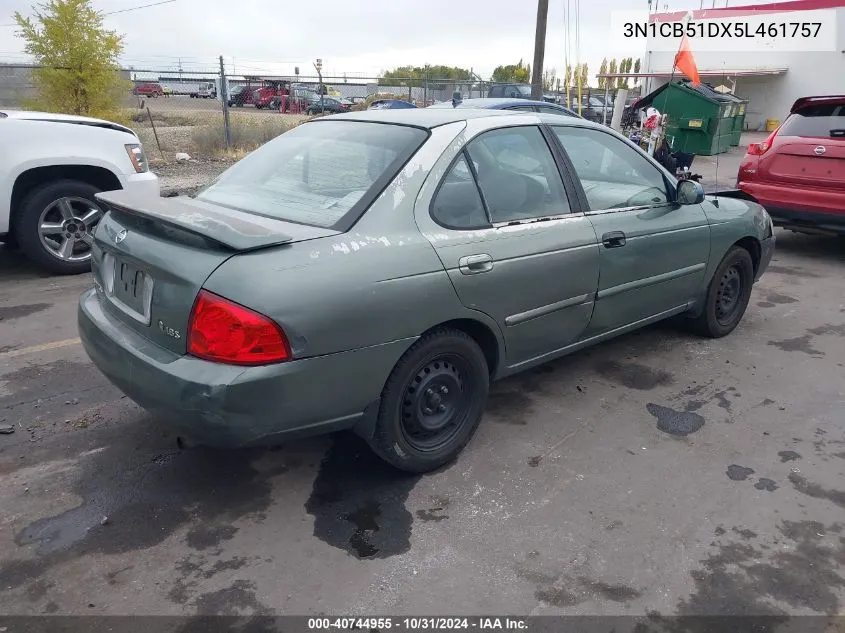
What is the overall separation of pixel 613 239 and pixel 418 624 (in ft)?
7.55

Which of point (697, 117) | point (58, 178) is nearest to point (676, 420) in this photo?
point (58, 178)

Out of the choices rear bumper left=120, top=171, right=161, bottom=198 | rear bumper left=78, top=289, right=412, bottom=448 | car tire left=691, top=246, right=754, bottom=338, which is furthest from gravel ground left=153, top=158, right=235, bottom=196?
rear bumper left=78, top=289, right=412, bottom=448

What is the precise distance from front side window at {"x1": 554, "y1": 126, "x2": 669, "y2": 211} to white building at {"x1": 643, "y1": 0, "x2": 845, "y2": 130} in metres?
26.5

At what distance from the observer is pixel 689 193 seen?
4.20 meters

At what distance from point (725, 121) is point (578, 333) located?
57.5ft

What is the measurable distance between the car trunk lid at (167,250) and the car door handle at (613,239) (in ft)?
5.37

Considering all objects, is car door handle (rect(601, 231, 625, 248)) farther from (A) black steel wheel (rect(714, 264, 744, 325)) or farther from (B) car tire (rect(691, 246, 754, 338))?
(A) black steel wheel (rect(714, 264, 744, 325))

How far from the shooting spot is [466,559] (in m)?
2.61

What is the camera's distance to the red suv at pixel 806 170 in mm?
7027

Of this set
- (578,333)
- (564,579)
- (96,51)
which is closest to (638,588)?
(564,579)

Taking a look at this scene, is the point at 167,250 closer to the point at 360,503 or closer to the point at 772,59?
the point at 360,503

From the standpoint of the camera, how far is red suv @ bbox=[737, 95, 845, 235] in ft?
23.1

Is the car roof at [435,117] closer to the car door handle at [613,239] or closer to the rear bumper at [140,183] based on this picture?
the car door handle at [613,239]

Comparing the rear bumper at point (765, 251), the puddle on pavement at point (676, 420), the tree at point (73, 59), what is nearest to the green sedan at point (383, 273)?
the puddle on pavement at point (676, 420)
